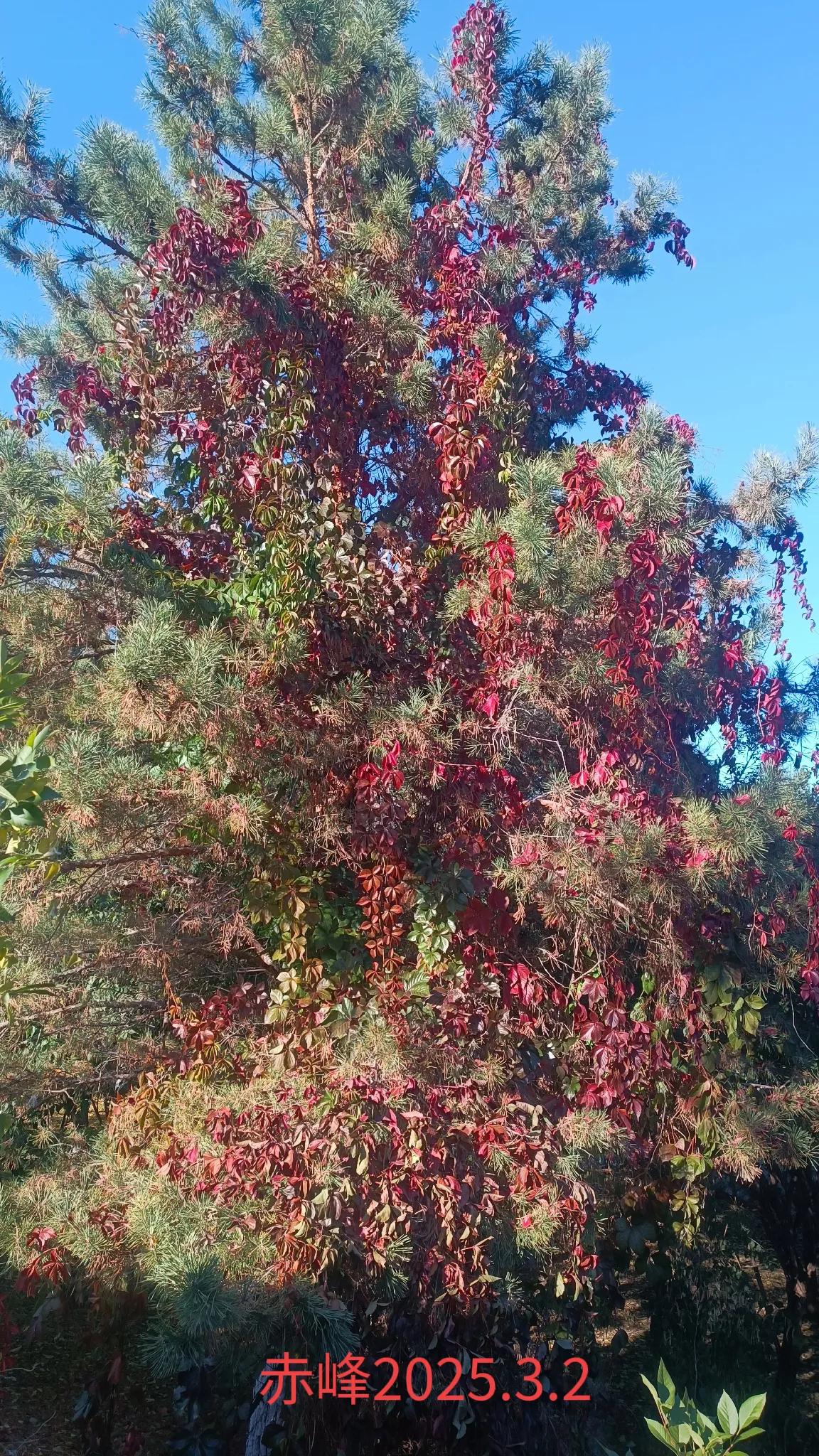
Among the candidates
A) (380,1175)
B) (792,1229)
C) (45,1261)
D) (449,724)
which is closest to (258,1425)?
(45,1261)

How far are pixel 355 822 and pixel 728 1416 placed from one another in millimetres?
2082

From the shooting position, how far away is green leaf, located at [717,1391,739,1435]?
1559 mm

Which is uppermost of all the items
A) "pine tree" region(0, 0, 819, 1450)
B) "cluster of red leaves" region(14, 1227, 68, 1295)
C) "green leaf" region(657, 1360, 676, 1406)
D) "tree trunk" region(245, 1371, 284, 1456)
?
"pine tree" region(0, 0, 819, 1450)

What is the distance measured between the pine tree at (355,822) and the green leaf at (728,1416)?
1467 mm

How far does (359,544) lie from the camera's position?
3.90 meters

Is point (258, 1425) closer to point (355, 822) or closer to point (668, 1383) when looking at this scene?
point (355, 822)

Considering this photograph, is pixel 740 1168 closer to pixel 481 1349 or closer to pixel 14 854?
pixel 481 1349

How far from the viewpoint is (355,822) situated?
343cm

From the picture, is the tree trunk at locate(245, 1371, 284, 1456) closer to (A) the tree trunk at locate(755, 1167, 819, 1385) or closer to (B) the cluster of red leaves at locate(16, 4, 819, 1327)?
(B) the cluster of red leaves at locate(16, 4, 819, 1327)

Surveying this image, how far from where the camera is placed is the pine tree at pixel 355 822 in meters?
3.16

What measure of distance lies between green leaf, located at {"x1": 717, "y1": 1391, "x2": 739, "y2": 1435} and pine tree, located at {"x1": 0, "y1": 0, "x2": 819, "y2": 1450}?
147 cm

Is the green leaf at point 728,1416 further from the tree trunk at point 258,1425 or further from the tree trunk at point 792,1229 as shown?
the tree trunk at point 792,1229

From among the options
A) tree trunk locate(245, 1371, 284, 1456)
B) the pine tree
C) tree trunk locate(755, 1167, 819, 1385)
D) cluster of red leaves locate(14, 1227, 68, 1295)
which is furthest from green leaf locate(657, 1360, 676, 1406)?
tree trunk locate(755, 1167, 819, 1385)

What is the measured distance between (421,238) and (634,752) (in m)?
2.45
